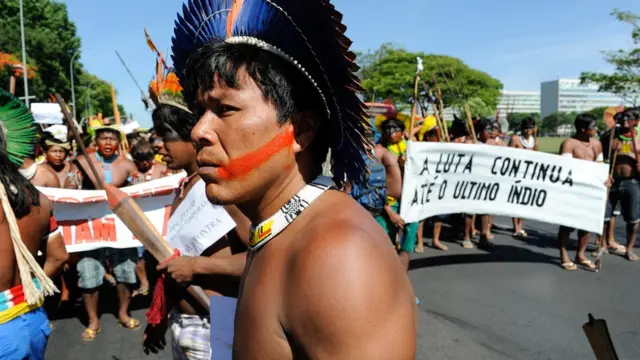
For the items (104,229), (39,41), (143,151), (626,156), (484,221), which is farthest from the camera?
(39,41)

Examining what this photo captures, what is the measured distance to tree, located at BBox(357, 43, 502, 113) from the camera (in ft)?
141

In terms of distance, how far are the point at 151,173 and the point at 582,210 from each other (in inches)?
230

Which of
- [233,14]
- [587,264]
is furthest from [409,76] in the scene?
[233,14]

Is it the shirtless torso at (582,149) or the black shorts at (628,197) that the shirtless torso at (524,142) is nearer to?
the shirtless torso at (582,149)

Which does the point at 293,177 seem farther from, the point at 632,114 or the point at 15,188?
the point at 632,114

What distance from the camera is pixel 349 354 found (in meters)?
0.89

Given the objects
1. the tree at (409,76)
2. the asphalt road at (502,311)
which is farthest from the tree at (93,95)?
the asphalt road at (502,311)

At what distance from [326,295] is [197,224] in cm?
171

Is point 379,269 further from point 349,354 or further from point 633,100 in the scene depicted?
point 633,100

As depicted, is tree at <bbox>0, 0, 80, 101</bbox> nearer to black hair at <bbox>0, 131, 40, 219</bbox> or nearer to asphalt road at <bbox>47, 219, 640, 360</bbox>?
asphalt road at <bbox>47, 219, 640, 360</bbox>

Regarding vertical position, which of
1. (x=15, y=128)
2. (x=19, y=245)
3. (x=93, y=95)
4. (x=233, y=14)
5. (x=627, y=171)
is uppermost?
(x=93, y=95)

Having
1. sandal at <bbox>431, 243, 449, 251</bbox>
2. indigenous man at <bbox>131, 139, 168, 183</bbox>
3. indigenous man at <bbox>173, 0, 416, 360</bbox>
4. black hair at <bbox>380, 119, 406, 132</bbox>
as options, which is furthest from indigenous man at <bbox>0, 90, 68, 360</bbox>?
sandal at <bbox>431, 243, 449, 251</bbox>

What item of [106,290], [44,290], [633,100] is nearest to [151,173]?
[106,290]

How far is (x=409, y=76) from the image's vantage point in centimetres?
4275
